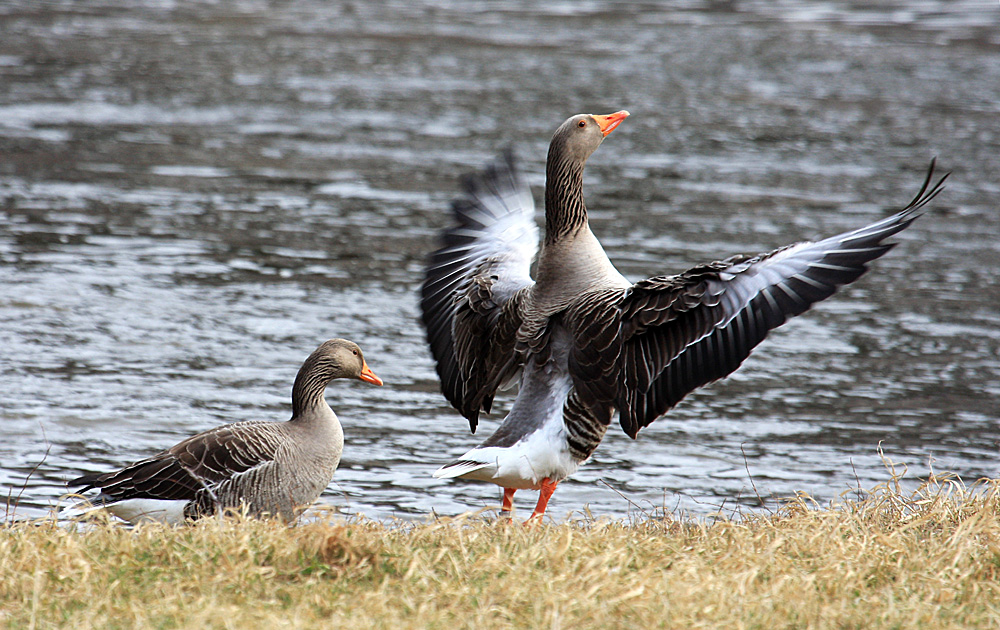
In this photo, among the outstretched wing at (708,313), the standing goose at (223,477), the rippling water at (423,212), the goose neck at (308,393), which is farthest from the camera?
the rippling water at (423,212)

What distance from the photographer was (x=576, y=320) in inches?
241

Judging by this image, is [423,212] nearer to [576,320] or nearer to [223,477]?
[576,320]

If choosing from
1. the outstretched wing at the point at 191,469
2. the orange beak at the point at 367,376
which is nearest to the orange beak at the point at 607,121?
the orange beak at the point at 367,376

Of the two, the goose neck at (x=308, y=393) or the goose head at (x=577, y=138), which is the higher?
the goose head at (x=577, y=138)

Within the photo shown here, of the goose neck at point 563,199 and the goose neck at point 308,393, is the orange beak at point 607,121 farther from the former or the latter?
the goose neck at point 308,393

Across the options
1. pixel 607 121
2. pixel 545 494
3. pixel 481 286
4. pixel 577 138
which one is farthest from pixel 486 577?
pixel 607 121

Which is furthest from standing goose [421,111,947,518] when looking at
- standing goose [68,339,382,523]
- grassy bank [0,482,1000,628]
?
grassy bank [0,482,1000,628]

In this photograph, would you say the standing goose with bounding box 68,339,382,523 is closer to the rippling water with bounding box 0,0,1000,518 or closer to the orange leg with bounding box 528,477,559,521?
the rippling water with bounding box 0,0,1000,518

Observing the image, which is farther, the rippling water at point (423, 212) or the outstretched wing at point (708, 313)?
the rippling water at point (423, 212)

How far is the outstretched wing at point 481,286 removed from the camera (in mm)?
6621

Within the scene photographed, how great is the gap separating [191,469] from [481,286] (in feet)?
6.23

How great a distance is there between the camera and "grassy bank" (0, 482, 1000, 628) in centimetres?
404

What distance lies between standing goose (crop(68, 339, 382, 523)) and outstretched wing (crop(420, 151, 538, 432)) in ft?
3.44

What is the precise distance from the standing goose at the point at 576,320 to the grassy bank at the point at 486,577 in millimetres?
899
